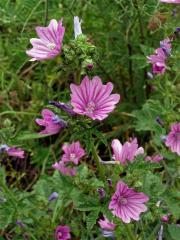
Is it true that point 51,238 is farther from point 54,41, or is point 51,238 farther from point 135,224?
point 54,41

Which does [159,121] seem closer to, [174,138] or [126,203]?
[174,138]

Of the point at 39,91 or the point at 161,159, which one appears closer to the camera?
the point at 161,159

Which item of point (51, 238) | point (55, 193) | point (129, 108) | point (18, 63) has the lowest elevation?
point (51, 238)

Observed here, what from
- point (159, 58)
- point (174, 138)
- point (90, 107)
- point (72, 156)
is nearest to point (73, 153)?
point (72, 156)

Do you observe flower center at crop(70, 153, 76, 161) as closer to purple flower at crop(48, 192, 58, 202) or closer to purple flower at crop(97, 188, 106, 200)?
purple flower at crop(48, 192, 58, 202)

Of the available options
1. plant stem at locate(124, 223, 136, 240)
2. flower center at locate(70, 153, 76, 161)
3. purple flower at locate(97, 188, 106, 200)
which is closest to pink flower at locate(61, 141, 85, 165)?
flower center at locate(70, 153, 76, 161)

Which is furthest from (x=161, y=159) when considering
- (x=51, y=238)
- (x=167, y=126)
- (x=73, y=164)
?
(x=51, y=238)
